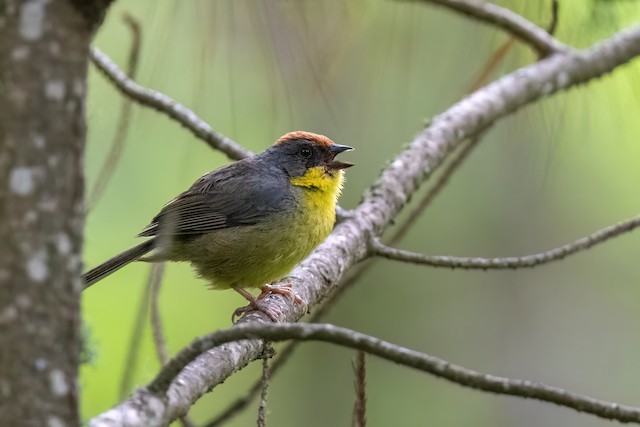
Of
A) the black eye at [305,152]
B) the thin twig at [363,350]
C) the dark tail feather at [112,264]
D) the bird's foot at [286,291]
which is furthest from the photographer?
the black eye at [305,152]

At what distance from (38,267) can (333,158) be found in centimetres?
339

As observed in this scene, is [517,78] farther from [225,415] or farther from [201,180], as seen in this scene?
[225,415]

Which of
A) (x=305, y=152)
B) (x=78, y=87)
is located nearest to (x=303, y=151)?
(x=305, y=152)

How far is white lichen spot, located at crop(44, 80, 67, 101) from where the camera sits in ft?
4.20

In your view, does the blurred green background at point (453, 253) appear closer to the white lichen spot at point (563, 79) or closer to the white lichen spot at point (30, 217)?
the white lichen spot at point (563, 79)

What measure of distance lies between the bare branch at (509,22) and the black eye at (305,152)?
1.12 m

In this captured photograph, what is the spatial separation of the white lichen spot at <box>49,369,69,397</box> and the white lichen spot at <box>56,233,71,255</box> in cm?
19

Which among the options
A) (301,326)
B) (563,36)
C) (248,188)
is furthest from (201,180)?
(301,326)

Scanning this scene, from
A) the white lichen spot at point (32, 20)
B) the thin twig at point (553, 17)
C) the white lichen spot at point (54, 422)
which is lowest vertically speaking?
the white lichen spot at point (54, 422)

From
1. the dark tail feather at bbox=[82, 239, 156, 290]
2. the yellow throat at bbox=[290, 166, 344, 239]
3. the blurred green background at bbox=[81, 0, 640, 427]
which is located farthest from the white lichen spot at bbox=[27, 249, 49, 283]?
the blurred green background at bbox=[81, 0, 640, 427]

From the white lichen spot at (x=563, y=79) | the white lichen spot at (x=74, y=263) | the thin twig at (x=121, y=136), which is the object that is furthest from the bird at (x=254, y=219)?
the white lichen spot at (x=74, y=263)

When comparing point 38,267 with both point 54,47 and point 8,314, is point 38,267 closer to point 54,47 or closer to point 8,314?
point 8,314

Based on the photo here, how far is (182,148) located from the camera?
6.21 metres

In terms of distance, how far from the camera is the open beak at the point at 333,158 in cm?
448
